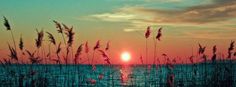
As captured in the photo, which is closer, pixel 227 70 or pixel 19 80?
pixel 19 80

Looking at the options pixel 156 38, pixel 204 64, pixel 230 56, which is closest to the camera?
pixel 156 38

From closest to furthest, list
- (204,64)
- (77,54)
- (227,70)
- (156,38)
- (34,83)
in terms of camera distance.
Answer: (34,83)
(77,54)
(156,38)
(227,70)
(204,64)

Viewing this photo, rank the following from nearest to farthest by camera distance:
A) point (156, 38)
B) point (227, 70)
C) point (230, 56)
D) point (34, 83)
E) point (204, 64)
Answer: point (34, 83), point (156, 38), point (227, 70), point (230, 56), point (204, 64)

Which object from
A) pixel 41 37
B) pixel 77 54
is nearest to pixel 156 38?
pixel 77 54

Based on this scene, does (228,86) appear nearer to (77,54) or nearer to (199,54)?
(199,54)

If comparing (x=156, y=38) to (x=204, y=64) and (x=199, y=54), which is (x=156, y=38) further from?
(x=204, y=64)

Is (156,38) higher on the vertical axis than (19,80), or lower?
higher

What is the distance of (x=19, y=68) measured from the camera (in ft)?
49.4

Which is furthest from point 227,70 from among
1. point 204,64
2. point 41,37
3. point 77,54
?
point 41,37

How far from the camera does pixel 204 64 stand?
72.7 ft

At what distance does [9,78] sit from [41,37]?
8.34 ft

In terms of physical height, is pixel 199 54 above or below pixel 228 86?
above

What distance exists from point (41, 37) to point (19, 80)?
149cm

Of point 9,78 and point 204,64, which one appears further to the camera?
point 204,64
